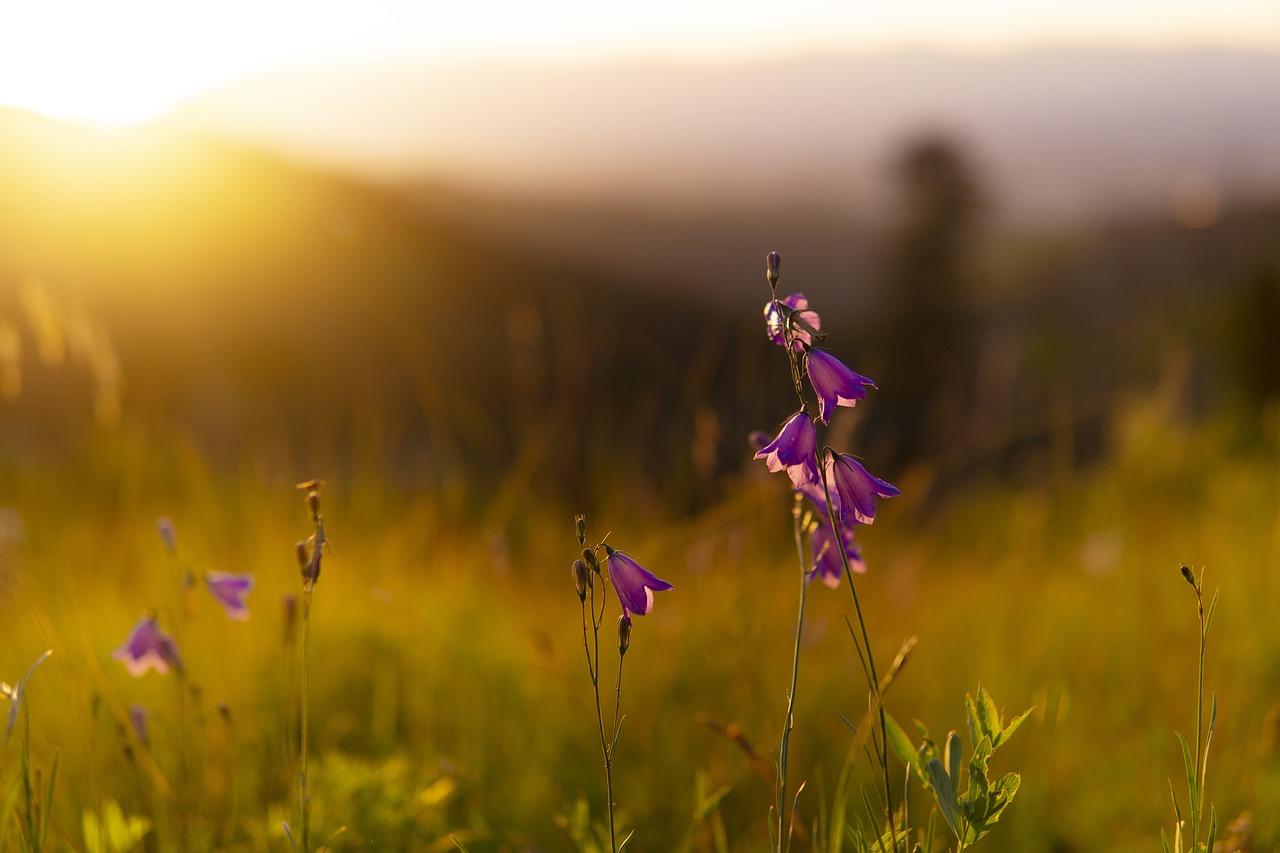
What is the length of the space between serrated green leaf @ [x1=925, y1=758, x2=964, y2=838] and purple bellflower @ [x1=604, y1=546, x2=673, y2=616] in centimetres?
34

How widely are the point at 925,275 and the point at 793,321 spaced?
20.6m

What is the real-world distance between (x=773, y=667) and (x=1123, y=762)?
90 centimetres

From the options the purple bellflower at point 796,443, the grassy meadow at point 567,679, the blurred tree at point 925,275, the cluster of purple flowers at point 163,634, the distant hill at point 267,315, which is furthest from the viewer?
the blurred tree at point 925,275

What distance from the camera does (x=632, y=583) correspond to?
3.51 feet

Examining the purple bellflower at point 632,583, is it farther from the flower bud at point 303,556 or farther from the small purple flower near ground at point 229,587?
the small purple flower near ground at point 229,587

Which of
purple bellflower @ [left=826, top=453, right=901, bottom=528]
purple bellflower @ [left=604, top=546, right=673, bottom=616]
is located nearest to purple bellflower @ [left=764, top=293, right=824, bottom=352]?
purple bellflower @ [left=826, top=453, right=901, bottom=528]

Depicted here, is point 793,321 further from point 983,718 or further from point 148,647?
point 148,647

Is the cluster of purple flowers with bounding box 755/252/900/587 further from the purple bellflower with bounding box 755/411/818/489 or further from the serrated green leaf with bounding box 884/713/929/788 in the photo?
the serrated green leaf with bounding box 884/713/929/788

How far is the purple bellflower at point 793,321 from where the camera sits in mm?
1033

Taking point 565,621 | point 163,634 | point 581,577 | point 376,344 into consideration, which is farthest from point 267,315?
point 581,577

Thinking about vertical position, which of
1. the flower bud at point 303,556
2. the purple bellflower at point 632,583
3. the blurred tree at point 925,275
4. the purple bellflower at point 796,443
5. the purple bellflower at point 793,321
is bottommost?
the blurred tree at point 925,275

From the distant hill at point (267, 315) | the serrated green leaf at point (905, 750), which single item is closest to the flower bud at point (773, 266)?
the serrated green leaf at point (905, 750)

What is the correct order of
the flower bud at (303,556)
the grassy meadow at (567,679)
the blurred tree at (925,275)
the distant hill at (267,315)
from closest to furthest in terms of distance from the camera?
the flower bud at (303,556) → the grassy meadow at (567,679) → the distant hill at (267,315) → the blurred tree at (925,275)

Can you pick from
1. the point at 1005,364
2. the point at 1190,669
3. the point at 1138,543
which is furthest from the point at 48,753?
the point at 1138,543
